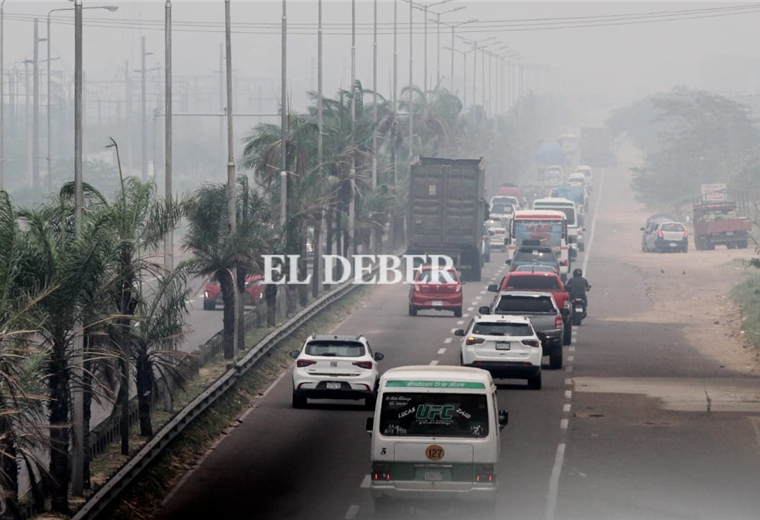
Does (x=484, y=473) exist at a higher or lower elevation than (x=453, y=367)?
lower

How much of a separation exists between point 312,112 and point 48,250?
45.2 meters

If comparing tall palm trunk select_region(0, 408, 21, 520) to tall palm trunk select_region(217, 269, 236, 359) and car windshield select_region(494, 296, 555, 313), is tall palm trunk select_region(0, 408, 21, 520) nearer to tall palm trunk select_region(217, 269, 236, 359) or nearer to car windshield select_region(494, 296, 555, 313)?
tall palm trunk select_region(217, 269, 236, 359)

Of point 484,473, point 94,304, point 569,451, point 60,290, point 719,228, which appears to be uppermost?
point 60,290

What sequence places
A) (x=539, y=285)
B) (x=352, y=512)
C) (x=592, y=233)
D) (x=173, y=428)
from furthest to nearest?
(x=592, y=233)
(x=539, y=285)
(x=173, y=428)
(x=352, y=512)

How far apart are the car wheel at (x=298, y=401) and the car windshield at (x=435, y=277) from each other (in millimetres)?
19514

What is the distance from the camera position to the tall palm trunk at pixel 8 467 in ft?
59.8

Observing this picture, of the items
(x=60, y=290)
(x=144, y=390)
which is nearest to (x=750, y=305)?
(x=144, y=390)

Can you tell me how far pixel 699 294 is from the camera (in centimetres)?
6238

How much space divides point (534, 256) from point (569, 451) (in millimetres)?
29947

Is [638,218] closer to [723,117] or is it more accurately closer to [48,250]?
[723,117]

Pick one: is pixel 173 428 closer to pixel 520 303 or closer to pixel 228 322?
pixel 228 322

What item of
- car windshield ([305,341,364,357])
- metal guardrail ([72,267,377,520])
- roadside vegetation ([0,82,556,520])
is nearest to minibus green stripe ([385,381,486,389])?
roadside vegetation ([0,82,556,520])

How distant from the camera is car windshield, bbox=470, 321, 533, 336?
33.3m

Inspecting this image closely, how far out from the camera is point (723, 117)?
485ft
